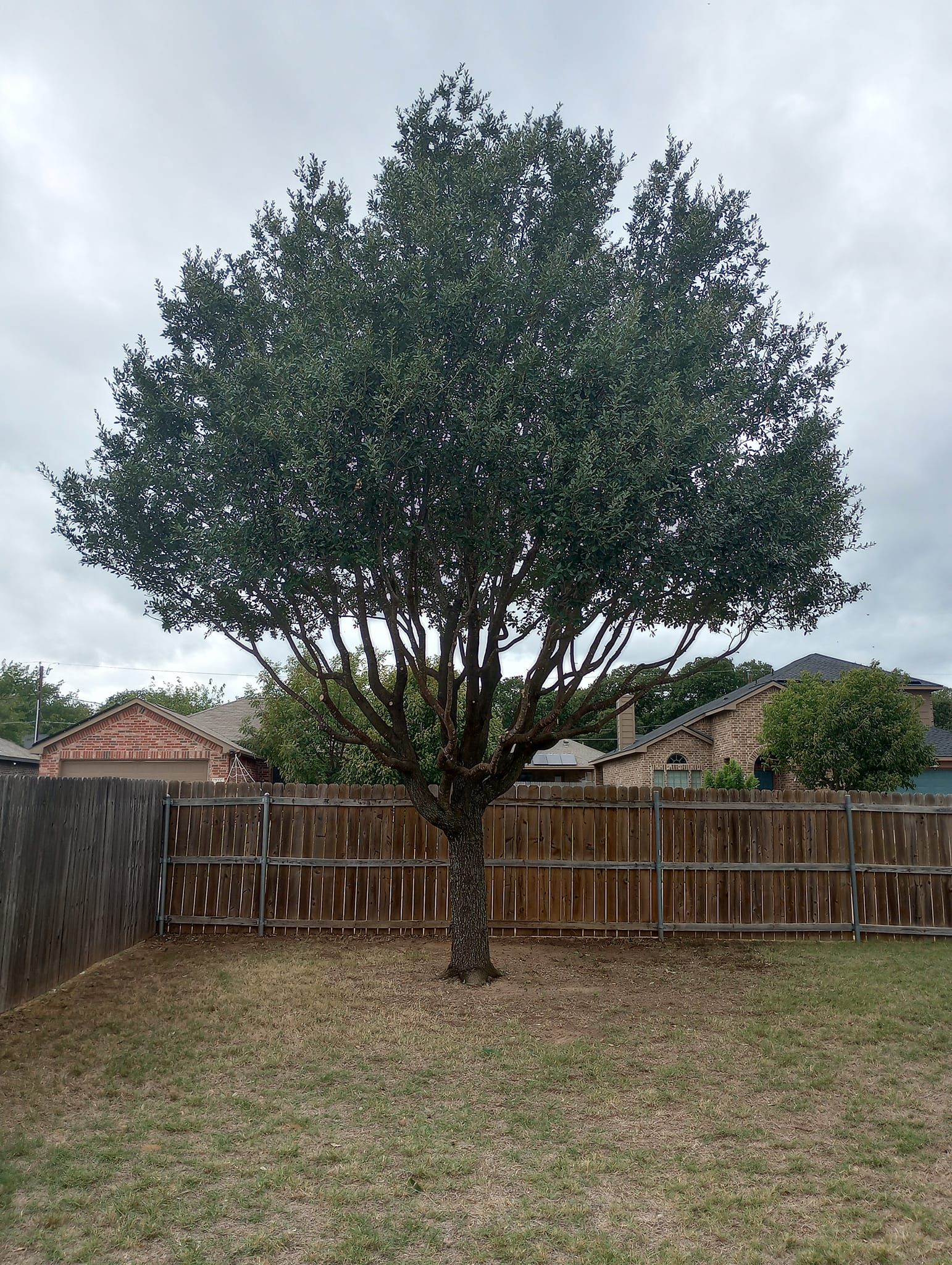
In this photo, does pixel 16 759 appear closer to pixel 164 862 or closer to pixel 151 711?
pixel 151 711

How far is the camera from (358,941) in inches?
433

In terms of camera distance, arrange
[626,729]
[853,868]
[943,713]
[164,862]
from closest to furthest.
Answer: [164,862]
[853,868]
[626,729]
[943,713]

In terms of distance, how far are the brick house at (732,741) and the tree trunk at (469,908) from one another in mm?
14777

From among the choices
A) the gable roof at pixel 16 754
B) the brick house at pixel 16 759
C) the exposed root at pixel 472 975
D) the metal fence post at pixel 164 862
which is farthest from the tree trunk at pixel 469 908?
the brick house at pixel 16 759

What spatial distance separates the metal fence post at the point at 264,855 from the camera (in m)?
11.3

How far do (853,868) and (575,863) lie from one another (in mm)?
3807

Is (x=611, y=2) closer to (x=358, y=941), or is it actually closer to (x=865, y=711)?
(x=358, y=941)

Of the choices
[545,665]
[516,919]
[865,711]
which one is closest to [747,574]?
[545,665]

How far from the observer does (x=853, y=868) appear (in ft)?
38.6

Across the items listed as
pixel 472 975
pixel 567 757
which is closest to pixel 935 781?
pixel 567 757

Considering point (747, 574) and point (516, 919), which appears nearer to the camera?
point (747, 574)

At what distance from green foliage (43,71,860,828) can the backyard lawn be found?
2.75 meters

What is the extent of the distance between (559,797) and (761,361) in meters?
5.99

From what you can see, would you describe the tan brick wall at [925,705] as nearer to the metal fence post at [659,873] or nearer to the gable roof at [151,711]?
the metal fence post at [659,873]
